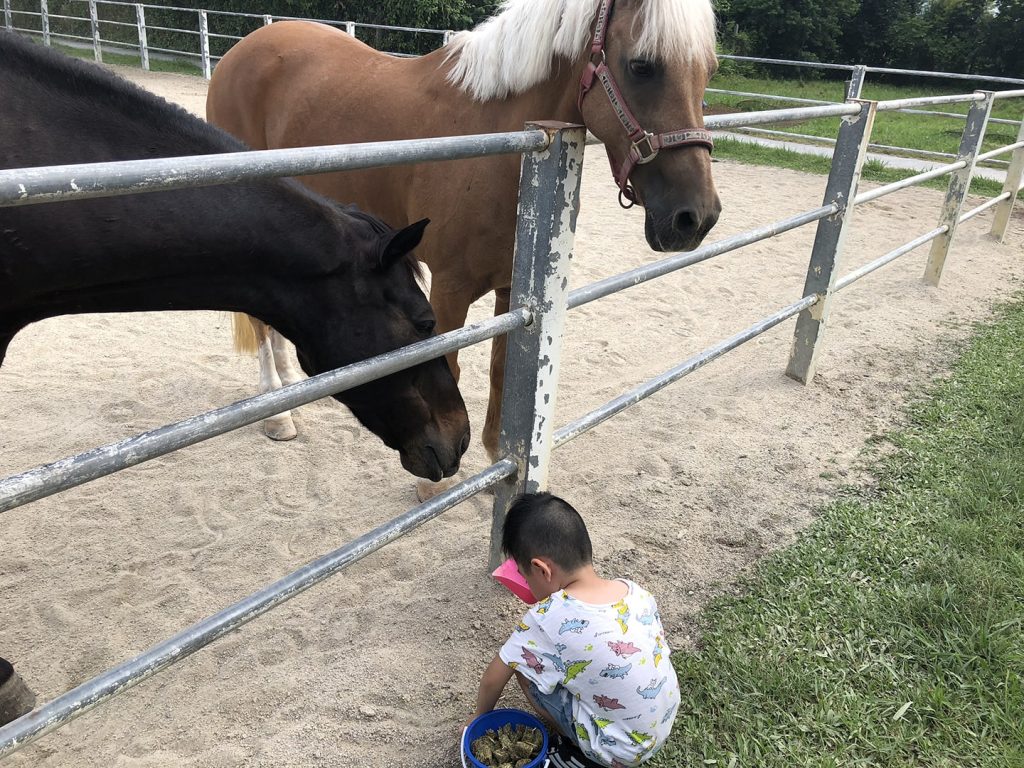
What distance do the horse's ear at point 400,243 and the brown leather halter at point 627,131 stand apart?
865 millimetres

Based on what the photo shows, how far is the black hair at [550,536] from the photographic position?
1.61m

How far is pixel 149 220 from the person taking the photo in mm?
1546

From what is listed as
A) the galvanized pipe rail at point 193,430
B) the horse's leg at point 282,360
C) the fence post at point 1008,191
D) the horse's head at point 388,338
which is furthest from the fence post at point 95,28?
the galvanized pipe rail at point 193,430

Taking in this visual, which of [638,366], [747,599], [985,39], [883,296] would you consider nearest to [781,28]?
[985,39]

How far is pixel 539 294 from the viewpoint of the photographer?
184cm

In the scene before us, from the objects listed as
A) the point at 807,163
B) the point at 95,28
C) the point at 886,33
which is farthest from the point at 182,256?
the point at 886,33

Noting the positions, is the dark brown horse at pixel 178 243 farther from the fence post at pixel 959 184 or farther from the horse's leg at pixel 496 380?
the fence post at pixel 959 184

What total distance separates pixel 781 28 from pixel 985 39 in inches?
262

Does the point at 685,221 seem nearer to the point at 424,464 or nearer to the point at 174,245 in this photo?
the point at 424,464

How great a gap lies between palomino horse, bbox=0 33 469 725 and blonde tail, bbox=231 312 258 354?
1.47m

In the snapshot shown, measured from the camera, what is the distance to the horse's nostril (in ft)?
6.97

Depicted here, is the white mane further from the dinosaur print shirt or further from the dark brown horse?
the dinosaur print shirt

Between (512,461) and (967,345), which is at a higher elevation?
(512,461)

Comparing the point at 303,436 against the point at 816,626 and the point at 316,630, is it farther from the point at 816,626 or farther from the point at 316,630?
the point at 816,626
